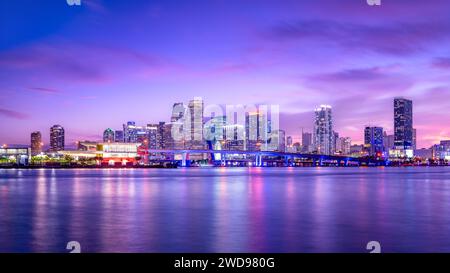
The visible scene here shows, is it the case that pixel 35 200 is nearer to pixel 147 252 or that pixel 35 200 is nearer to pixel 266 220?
pixel 266 220

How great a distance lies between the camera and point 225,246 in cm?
1775

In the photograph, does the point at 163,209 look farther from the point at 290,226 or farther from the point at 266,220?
the point at 290,226

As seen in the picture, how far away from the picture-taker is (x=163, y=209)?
30.3m

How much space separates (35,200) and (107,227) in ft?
55.4

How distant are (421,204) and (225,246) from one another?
2143 cm

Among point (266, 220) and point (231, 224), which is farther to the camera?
point (266, 220)
